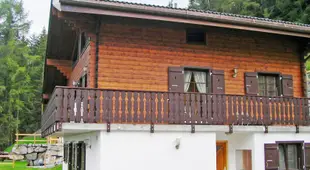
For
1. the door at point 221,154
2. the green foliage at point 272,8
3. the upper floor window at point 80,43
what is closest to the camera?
the door at point 221,154

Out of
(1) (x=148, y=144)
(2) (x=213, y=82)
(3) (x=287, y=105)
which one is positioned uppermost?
(2) (x=213, y=82)

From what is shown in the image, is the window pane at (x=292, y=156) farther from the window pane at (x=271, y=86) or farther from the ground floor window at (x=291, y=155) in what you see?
the window pane at (x=271, y=86)

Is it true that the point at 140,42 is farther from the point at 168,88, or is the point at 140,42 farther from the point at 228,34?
the point at 228,34

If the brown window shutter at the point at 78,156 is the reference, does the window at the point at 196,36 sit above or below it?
above

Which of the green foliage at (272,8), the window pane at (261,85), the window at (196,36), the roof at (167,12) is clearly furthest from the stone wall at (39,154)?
the green foliage at (272,8)

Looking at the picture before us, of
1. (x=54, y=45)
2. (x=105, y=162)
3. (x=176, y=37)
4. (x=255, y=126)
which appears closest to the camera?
(x=105, y=162)

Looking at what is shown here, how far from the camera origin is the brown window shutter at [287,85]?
12.7 metres

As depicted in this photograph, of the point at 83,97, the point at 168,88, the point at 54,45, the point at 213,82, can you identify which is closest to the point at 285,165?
the point at 213,82

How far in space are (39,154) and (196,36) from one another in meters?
19.0

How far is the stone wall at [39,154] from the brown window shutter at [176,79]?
1748 cm

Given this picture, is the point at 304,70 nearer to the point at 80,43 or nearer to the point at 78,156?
the point at 80,43

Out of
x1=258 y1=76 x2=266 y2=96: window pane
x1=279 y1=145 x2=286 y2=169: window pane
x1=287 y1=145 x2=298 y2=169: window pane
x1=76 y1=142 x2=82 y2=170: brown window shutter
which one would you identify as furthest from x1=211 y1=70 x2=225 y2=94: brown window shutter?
x1=76 y1=142 x2=82 y2=170: brown window shutter

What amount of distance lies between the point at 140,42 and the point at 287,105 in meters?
4.80

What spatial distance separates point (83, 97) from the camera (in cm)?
946
